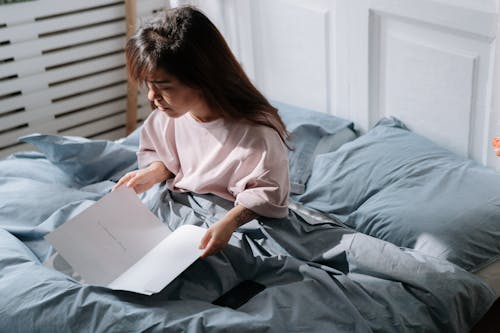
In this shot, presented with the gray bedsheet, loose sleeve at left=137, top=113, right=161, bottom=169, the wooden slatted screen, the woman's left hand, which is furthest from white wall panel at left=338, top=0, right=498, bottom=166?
the wooden slatted screen

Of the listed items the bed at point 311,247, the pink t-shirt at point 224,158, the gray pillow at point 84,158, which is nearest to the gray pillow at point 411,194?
the bed at point 311,247

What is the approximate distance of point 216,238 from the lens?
140 cm

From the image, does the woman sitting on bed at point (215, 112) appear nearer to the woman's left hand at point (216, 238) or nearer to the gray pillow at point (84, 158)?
the woman's left hand at point (216, 238)

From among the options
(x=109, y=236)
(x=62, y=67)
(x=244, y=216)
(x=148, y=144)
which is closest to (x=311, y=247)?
(x=244, y=216)

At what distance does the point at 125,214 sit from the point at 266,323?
44 centimetres

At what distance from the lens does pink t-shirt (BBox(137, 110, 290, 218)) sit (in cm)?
150

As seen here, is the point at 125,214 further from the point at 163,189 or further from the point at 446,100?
the point at 446,100

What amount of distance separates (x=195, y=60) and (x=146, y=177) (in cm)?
36

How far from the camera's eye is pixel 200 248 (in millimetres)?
1402

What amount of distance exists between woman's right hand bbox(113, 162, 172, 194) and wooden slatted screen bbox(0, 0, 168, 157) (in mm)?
1034

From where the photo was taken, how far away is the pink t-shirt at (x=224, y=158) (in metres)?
1.50

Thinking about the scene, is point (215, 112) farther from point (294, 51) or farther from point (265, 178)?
point (294, 51)

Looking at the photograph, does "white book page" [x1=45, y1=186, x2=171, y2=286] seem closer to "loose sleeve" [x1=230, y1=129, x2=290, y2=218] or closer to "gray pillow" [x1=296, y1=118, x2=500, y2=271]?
"loose sleeve" [x1=230, y1=129, x2=290, y2=218]

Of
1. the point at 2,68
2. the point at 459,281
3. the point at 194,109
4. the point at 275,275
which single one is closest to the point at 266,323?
the point at 275,275
